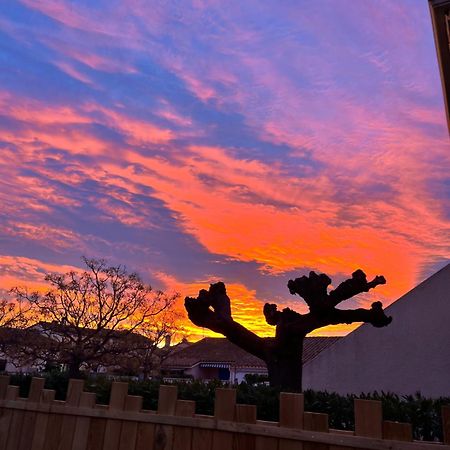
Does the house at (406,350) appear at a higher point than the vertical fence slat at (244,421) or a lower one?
higher

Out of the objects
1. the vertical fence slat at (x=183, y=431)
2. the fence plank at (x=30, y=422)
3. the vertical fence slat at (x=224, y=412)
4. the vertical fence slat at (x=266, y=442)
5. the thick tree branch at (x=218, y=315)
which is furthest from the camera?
the thick tree branch at (x=218, y=315)

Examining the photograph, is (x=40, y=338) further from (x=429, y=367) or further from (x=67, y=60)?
(x=429, y=367)

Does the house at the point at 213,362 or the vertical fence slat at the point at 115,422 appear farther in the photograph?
the house at the point at 213,362

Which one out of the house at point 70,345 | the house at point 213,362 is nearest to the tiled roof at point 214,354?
the house at point 213,362

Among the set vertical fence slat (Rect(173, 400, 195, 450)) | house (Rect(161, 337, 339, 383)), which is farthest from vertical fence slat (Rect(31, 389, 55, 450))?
house (Rect(161, 337, 339, 383))

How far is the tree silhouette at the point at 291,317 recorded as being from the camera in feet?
22.8

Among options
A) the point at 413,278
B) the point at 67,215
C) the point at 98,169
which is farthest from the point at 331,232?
the point at 67,215

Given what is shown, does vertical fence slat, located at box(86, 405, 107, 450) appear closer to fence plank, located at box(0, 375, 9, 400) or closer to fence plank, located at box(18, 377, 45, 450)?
fence plank, located at box(18, 377, 45, 450)

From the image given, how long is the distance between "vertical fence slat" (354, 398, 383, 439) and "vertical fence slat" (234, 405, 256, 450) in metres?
0.78

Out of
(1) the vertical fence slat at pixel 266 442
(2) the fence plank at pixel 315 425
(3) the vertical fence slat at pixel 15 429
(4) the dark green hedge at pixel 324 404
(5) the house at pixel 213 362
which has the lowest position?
(3) the vertical fence slat at pixel 15 429

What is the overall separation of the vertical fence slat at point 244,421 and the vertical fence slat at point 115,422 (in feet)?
3.42

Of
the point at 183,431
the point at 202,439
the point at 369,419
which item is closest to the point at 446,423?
→ the point at 369,419

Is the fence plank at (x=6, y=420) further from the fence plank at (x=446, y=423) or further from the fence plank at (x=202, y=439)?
the fence plank at (x=446, y=423)

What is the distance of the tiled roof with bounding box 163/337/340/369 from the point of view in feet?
131
